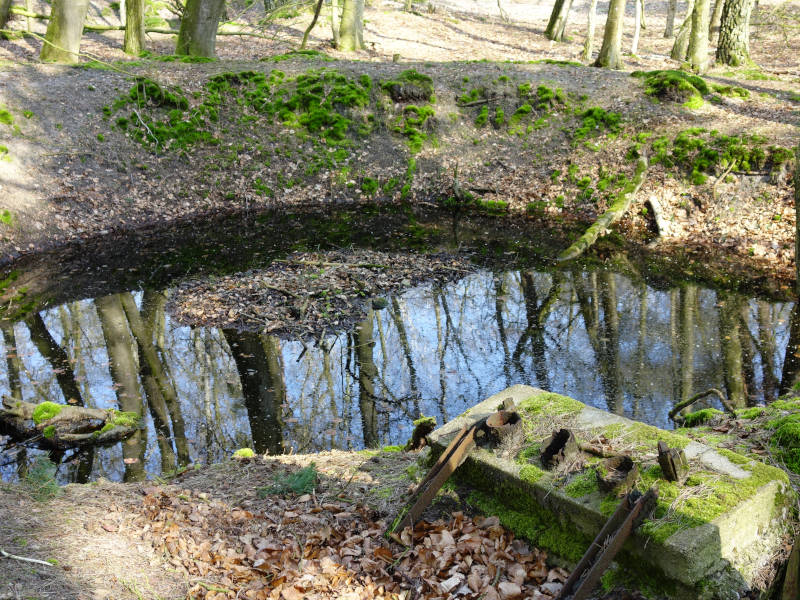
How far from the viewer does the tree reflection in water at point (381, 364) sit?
819 centimetres

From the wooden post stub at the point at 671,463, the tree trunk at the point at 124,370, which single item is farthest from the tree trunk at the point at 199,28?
the wooden post stub at the point at 671,463

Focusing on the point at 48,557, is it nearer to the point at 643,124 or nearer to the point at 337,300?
the point at 337,300

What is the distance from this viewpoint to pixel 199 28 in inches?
796

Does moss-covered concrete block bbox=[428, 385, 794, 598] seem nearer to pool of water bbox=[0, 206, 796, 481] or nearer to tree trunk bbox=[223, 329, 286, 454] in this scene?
pool of water bbox=[0, 206, 796, 481]

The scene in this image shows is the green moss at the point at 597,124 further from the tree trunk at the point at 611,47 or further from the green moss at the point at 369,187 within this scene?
the green moss at the point at 369,187

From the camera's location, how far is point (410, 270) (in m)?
13.3

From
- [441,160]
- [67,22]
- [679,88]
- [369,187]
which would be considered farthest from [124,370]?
[679,88]

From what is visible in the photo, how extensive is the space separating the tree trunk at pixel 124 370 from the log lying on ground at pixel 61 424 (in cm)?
25

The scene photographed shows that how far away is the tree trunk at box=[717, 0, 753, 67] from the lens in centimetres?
1997

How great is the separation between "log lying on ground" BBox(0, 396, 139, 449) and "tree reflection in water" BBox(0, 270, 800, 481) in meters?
0.22

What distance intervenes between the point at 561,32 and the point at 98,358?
2578 cm

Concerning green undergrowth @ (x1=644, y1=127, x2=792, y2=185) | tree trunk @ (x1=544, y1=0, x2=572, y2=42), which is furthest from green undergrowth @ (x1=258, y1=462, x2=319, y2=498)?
tree trunk @ (x1=544, y1=0, x2=572, y2=42)

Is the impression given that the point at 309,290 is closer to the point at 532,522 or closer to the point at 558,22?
the point at 532,522

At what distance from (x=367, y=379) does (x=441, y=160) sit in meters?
10.7
